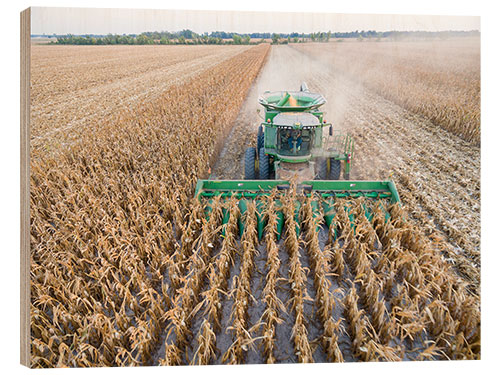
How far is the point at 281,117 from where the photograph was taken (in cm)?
561

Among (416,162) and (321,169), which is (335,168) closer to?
(321,169)

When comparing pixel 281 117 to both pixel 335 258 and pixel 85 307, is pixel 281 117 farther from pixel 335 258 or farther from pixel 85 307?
pixel 85 307

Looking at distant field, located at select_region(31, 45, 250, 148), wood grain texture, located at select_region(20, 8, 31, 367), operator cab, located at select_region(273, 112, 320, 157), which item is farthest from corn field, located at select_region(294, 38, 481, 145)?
wood grain texture, located at select_region(20, 8, 31, 367)

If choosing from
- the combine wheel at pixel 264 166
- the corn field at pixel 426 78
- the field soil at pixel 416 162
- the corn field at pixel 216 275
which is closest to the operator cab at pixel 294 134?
the combine wheel at pixel 264 166

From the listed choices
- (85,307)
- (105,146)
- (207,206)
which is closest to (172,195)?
(207,206)

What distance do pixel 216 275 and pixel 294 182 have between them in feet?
6.44

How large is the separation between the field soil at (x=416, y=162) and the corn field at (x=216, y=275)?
16 cm

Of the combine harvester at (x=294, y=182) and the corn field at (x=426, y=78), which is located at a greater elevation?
the corn field at (x=426, y=78)

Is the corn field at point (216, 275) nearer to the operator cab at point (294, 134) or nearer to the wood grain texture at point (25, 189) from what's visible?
the wood grain texture at point (25, 189)

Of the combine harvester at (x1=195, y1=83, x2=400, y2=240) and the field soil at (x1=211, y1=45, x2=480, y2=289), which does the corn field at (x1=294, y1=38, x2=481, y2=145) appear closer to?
the field soil at (x1=211, y1=45, x2=480, y2=289)

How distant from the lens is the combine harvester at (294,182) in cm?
485

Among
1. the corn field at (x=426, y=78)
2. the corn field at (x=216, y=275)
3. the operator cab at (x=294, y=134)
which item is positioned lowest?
the corn field at (x=216, y=275)

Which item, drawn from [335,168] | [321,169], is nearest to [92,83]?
[321,169]
